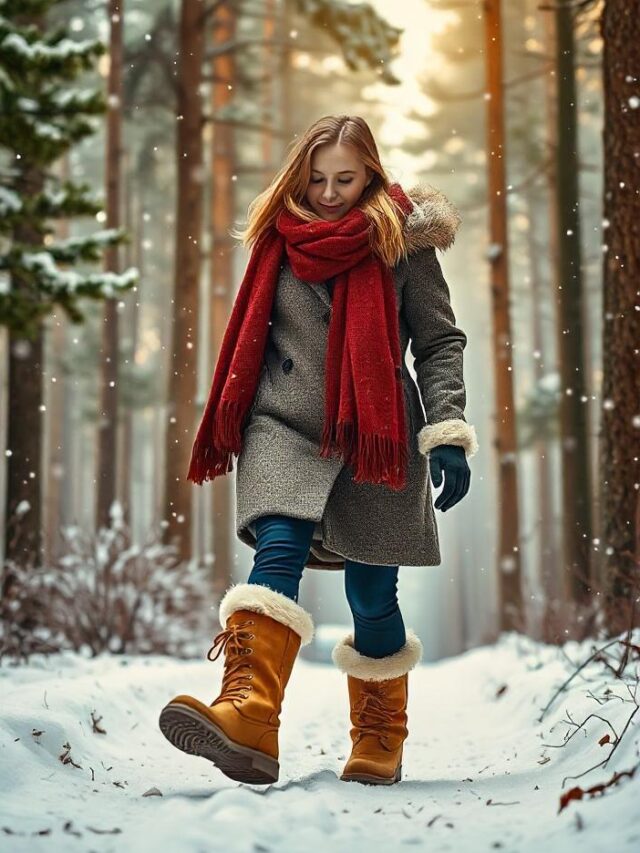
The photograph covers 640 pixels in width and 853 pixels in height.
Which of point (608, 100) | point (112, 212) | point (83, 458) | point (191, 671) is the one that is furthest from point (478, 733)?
point (83, 458)

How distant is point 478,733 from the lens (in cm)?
477

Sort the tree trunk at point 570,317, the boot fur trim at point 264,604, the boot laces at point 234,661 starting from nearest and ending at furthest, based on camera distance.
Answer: the boot laces at point 234,661
the boot fur trim at point 264,604
the tree trunk at point 570,317

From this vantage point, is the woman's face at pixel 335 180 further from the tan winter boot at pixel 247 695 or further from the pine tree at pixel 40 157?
the pine tree at pixel 40 157

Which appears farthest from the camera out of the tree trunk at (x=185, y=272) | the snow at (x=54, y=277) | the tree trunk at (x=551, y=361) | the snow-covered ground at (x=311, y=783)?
the tree trunk at (x=185, y=272)

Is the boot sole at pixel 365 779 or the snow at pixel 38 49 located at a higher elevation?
the snow at pixel 38 49

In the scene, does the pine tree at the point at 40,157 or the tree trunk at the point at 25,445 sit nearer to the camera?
the pine tree at the point at 40,157

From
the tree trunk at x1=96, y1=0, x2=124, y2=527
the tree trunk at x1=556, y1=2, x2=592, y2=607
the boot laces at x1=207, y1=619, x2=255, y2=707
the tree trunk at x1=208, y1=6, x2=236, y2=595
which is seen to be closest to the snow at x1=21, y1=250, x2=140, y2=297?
the tree trunk at x1=556, y1=2, x2=592, y2=607

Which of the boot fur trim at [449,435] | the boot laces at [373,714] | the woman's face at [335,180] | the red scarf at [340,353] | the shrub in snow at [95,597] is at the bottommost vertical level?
the shrub in snow at [95,597]

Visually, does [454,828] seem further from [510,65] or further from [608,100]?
[510,65]

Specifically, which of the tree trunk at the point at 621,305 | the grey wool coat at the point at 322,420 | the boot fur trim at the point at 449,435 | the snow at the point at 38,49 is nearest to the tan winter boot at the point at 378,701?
the grey wool coat at the point at 322,420

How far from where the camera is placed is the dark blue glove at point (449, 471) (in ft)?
9.99

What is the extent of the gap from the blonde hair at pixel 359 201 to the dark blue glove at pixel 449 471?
649 mm

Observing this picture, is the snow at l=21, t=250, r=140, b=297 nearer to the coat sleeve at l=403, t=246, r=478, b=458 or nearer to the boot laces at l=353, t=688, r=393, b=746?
the coat sleeve at l=403, t=246, r=478, b=458

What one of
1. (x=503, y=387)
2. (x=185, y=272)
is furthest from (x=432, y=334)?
(x=503, y=387)
